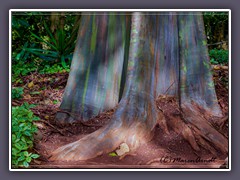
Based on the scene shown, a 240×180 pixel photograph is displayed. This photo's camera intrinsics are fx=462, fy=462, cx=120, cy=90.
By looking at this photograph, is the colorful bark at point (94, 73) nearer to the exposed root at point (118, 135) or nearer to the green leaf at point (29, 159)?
the exposed root at point (118, 135)

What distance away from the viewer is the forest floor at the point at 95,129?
413 centimetres

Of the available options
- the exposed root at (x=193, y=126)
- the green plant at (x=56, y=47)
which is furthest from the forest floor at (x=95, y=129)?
the green plant at (x=56, y=47)

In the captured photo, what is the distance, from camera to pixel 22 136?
4.12 m

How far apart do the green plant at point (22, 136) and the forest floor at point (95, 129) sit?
0.07 meters

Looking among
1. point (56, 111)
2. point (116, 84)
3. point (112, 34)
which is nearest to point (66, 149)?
point (56, 111)

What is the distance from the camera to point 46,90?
4520mm

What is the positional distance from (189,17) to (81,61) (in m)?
1.12

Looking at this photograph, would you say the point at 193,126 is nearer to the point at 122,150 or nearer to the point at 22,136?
the point at 122,150

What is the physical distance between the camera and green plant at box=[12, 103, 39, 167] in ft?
13.4

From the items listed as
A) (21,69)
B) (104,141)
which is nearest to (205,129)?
(104,141)

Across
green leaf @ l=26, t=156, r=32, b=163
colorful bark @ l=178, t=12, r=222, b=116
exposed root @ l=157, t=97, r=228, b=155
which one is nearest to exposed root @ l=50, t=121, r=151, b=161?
green leaf @ l=26, t=156, r=32, b=163

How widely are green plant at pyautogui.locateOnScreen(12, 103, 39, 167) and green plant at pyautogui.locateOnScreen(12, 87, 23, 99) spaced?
0.10 meters

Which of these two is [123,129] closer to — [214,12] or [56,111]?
[56,111]

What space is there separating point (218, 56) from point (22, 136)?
195 cm
